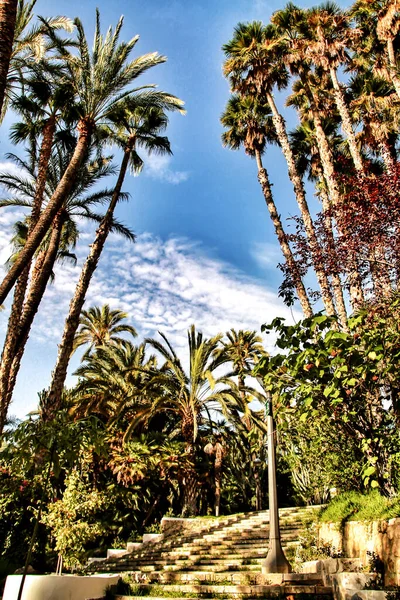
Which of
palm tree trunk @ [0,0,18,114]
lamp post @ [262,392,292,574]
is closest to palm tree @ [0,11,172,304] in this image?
palm tree trunk @ [0,0,18,114]

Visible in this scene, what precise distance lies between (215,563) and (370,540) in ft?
16.3

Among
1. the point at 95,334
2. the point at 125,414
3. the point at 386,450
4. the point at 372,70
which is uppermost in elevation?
the point at 372,70

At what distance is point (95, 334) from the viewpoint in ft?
98.8

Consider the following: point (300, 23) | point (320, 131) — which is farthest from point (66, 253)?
point (300, 23)

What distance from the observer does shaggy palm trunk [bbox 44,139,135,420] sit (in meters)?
12.9

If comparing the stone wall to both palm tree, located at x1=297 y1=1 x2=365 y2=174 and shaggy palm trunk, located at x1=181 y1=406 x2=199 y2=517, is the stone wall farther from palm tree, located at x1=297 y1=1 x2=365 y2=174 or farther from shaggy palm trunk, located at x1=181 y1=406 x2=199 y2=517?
palm tree, located at x1=297 y1=1 x2=365 y2=174

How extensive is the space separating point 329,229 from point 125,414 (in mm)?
12661

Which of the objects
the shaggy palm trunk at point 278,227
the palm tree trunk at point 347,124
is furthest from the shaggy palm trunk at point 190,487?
the palm tree trunk at point 347,124

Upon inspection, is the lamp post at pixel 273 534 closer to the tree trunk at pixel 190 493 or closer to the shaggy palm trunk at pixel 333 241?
the shaggy palm trunk at pixel 333 241

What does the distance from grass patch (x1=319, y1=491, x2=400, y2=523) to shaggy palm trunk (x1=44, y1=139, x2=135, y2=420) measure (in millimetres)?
6999

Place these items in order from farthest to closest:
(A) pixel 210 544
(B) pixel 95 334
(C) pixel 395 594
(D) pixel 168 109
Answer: (B) pixel 95 334
(D) pixel 168 109
(A) pixel 210 544
(C) pixel 395 594

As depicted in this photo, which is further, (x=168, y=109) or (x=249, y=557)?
(x=168, y=109)

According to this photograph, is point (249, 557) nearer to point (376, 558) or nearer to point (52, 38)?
point (376, 558)

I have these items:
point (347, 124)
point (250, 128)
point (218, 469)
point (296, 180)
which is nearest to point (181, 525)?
point (218, 469)
